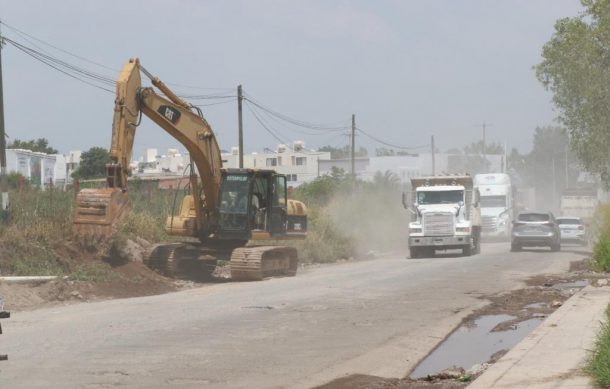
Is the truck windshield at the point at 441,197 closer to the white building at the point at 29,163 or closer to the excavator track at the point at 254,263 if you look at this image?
the excavator track at the point at 254,263

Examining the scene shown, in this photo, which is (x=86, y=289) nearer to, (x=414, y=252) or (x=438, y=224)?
(x=438, y=224)

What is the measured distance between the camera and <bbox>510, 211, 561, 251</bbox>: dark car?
42406 millimetres

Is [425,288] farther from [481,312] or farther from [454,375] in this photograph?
[454,375]

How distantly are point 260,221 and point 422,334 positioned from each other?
42.3 ft

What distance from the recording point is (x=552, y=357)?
1092cm

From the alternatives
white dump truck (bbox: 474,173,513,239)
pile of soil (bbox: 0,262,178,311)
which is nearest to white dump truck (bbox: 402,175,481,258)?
pile of soil (bbox: 0,262,178,311)

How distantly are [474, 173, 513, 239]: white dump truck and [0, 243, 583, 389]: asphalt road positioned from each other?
118ft

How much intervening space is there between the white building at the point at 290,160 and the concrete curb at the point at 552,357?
9855 cm

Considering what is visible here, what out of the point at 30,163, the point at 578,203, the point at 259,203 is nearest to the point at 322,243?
the point at 259,203

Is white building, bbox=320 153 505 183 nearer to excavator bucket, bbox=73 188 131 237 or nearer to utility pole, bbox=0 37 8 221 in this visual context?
utility pole, bbox=0 37 8 221

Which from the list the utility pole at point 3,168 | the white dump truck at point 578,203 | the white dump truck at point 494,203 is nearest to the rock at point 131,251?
the utility pole at point 3,168

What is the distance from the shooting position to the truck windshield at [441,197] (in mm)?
38688

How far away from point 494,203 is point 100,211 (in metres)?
39.7

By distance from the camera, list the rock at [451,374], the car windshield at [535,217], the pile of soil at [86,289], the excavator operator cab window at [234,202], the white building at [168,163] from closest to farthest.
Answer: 1. the rock at [451,374]
2. the pile of soil at [86,289]
3. the excavator operator cab window at [234,202]
4. the car windshield at [535,217]
5. the white building at [168,163]
